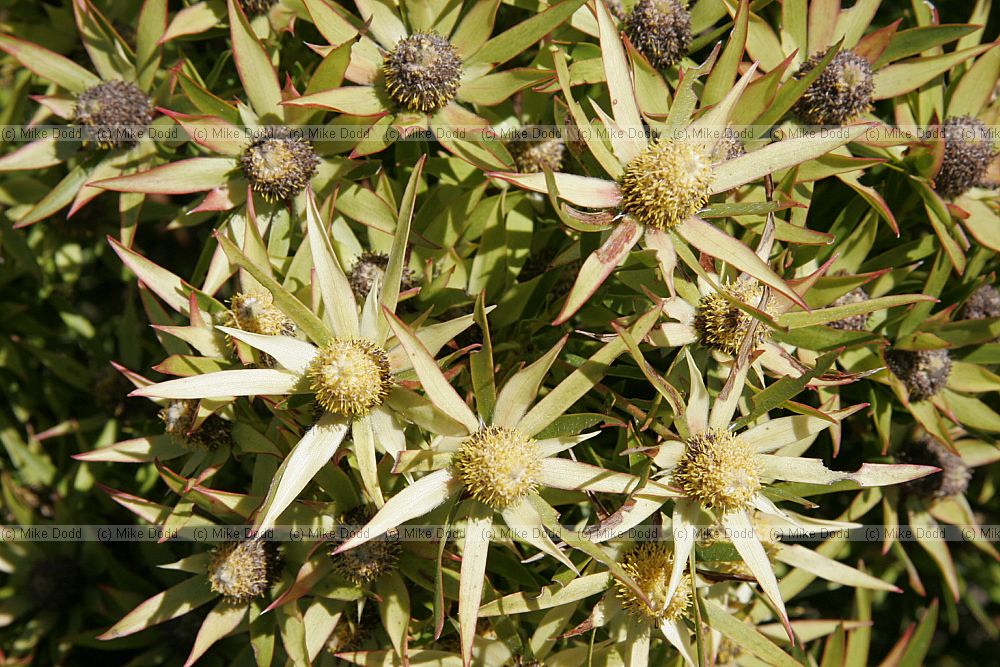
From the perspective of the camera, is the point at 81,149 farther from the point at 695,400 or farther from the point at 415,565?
the point at 695,400

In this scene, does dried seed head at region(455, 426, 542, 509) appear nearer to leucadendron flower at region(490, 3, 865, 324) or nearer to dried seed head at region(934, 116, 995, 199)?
leucadendron flower at region(490, 3, 865, 324)

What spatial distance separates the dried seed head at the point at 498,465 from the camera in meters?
1.54

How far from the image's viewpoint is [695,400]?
166 cm

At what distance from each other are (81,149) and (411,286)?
1.01m

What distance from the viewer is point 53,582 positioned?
2.40 metres

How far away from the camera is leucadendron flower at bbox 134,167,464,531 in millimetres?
1524

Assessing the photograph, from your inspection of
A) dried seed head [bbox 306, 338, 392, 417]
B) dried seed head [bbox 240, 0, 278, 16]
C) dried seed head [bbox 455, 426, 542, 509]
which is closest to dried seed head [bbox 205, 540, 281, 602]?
dried seed head [bbox 306, 338, 392, 417]

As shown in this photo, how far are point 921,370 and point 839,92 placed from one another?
2.46ft

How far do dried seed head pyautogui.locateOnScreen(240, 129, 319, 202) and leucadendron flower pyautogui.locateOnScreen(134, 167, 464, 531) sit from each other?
29 cm

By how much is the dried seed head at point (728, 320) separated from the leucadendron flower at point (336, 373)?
556 millimetres

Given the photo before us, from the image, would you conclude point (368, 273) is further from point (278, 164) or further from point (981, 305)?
point (981, 305)

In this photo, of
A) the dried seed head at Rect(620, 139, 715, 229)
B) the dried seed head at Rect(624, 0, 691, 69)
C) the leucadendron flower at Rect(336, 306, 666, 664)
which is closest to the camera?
the leucadendron flower at Rect(336, 306, 666, 664)

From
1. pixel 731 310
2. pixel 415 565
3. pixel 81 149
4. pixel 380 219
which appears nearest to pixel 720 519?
pixel 731 310

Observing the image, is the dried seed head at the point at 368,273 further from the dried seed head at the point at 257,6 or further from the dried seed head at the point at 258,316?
the dried seed head at the point at 257,6
